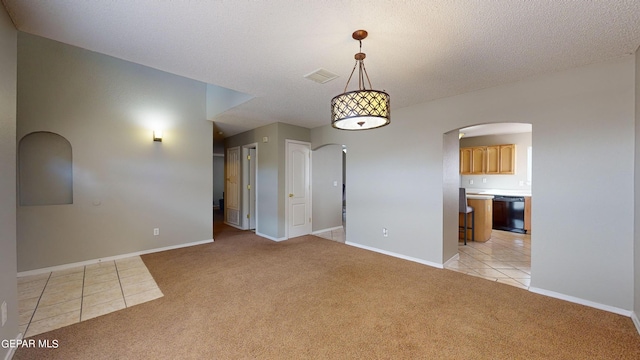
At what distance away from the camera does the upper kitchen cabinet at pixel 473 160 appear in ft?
21.1

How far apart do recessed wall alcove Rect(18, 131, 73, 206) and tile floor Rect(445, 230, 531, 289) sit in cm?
587

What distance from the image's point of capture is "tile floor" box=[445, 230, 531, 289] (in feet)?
10.6

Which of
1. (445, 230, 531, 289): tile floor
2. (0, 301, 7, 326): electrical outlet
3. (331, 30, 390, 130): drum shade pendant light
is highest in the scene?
(331, 30, 390, 130): drum shade pendant light

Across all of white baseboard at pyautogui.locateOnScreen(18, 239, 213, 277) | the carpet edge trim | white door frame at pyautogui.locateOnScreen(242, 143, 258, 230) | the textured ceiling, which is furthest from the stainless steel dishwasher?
white baseboard at pyautogui.locateOnScreen(18, 239, 213, 277)

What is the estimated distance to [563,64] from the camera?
2.51 meters

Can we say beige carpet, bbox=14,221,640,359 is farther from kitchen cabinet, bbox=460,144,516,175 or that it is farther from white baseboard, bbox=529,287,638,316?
kitchen cabinet, bbox=460,144,516,175

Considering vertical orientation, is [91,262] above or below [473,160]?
below

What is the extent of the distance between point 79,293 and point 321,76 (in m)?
3.72

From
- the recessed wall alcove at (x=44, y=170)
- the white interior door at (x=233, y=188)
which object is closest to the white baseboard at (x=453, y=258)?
the white interior door at (x=233, y=188)

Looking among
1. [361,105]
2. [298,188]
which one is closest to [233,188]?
[298,188]

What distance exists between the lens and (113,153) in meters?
3.93

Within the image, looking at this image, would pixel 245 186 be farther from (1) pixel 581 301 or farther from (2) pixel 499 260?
(1) pixel 581 301

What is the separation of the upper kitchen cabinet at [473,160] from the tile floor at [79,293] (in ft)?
23.8

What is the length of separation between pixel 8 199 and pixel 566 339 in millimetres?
4349
